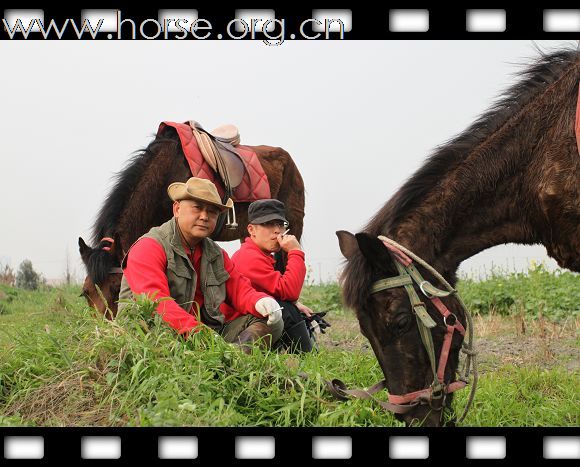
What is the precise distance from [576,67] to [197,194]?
2557 millimetres

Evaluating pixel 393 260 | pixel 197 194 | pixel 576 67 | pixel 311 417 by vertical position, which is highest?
pixel 576 67

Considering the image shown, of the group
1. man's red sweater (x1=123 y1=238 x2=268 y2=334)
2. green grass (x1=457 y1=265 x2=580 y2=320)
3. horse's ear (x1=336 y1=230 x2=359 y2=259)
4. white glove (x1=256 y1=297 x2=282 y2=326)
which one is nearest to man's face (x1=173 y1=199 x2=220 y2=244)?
man's red sweater (x1=123 y1=238 x2=268 y2=334)

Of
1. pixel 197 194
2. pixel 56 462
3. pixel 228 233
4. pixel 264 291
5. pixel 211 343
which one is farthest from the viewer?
pixel 228 233

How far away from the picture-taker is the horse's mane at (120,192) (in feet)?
21.2

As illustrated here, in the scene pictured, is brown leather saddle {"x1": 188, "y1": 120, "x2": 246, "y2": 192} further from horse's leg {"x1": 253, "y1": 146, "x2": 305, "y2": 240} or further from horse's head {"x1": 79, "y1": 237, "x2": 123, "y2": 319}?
horse's head {"x1": 79, "y1": 237, "x2": 123, "y2": 319}

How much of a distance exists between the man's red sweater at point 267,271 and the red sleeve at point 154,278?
38.3 inches

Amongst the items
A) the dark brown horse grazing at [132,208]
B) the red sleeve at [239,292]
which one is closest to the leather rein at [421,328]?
the red sleeve at [239,292]

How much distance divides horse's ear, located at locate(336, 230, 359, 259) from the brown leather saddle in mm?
3475

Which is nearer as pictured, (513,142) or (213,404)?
(213,404)

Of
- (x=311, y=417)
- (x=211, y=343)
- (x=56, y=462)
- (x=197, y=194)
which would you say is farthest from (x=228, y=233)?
(x=56, y=462)

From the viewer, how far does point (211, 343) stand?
12.3ft

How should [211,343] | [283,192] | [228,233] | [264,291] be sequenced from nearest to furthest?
1. [211,343]
2. [264,291]
3. [228,233]
4. [283,192]

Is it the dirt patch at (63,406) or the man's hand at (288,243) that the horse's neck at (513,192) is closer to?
the man's hand at (288,243)

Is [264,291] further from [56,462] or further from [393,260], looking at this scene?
[56,462]
